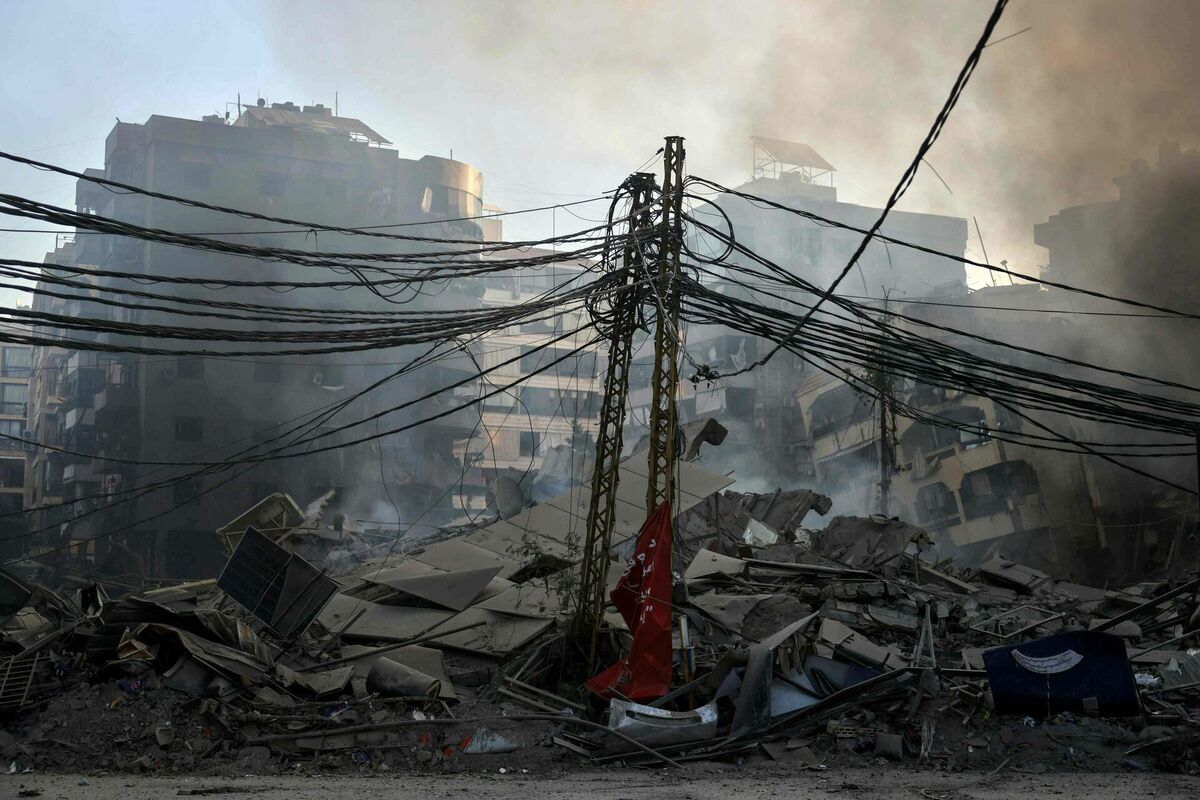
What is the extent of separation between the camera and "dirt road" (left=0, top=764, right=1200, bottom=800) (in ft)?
26.1

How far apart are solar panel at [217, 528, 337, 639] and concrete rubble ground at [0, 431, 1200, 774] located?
24 mm

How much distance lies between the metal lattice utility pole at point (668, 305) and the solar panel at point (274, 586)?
4571mm

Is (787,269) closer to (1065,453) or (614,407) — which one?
(1065,453)

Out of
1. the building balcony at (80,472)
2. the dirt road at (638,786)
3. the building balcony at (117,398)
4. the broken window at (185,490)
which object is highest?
the building balcony at (117,398)

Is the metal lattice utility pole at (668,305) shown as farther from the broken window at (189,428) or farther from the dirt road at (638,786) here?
the broken window at (189,428)

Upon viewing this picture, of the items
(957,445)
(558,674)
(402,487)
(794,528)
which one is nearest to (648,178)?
(558,674)

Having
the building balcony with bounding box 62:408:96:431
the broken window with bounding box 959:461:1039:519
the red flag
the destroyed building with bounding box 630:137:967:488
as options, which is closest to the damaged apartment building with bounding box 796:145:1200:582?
the broken window with bounding box 959:461:1039:519

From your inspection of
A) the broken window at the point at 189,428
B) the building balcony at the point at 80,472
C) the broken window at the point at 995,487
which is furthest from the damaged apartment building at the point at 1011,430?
the building balcony at the point at 80,472

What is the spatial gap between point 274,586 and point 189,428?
3711 centimetres

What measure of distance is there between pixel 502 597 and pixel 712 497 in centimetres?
962

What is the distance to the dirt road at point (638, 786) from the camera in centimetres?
795

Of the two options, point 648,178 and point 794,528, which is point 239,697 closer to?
point 648,178

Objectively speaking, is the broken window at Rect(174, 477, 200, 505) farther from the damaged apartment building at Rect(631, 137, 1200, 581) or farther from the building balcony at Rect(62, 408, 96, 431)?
the damaged apartment building at Rect(631, 137, 1200, 581)

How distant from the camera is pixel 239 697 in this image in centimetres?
1057
